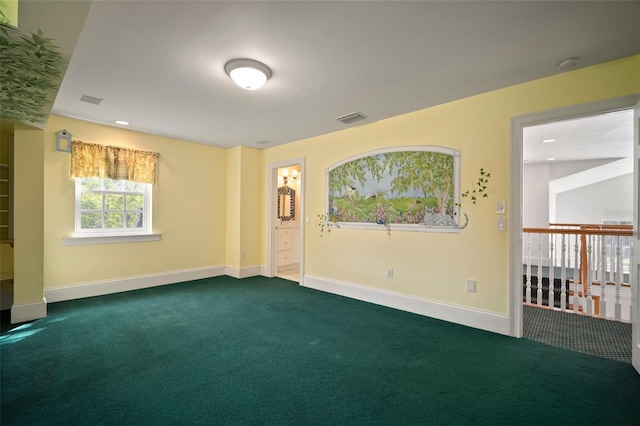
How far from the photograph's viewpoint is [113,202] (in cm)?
456

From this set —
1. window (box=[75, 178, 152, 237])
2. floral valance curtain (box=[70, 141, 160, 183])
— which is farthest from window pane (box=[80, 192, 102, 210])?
floral valance curtain (box=[70, 141, 160, 183])

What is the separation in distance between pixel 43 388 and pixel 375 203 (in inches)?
144

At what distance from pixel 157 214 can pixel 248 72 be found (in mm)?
3433

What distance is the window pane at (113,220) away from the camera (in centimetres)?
449

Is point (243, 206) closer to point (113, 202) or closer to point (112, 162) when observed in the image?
point (113, 202)

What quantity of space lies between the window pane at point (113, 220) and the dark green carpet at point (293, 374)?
1411 mm

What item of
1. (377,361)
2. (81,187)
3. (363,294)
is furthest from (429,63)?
(81,187)

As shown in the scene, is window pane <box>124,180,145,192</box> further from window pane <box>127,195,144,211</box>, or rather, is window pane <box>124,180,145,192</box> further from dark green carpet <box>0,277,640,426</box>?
dark green carpet <box>0,277,640,426</box>

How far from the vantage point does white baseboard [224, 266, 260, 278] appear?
5543 mm

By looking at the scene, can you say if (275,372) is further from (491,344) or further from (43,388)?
(491,344)

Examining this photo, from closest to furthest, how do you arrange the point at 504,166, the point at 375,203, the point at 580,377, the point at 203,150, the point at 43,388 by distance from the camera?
the point at 43,388, the point at 580,377, the point at 504,166, the point at 375,203, the point at 203,150

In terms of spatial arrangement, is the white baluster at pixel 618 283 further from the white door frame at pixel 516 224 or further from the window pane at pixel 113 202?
the window pane at pixel 113 202

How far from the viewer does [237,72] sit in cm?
253

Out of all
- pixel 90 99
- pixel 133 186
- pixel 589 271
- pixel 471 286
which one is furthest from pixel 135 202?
pixel 589 271
